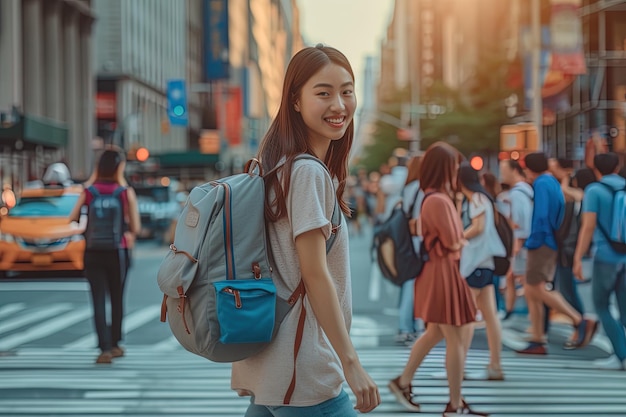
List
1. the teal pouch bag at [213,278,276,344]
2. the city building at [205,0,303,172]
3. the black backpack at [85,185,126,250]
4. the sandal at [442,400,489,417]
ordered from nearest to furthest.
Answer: the teal pouch bag at [213,278,276,344] → the sandal at [442,400,489,417] → the black backpack at [85,185,126,250] → the city building at [205,0,303,172]

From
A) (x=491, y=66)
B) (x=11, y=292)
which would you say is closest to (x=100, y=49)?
(x=491, y=66)

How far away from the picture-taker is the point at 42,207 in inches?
Result: 696

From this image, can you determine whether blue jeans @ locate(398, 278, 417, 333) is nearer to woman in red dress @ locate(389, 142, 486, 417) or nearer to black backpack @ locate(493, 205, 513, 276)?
black backpack @ locate(493, 205, 513, 276)

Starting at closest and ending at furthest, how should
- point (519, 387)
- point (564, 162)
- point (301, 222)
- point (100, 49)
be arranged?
point (301, 222), point (519, 387), point (564, 162), point (100, 49)

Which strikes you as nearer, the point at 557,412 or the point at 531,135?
the point at 557,412

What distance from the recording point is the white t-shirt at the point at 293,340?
9.80ft

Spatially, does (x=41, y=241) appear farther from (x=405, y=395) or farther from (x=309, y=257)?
(x=309, y=257)

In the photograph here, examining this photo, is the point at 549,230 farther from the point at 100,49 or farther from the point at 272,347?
the point at 100,49

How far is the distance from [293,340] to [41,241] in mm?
14349

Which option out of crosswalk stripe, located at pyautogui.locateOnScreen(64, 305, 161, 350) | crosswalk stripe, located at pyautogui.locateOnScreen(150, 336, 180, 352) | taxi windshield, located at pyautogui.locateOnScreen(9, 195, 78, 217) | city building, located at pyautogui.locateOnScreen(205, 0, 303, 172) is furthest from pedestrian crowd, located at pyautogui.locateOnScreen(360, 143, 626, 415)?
city building, located at pyautogui.locateOnScreen(205, 0, 303, 172)

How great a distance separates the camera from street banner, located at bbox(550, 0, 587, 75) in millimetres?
25375

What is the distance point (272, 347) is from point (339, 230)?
396mm

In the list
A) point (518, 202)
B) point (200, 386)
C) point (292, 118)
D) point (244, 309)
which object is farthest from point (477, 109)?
point (244, 309)

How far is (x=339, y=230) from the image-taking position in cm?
310
